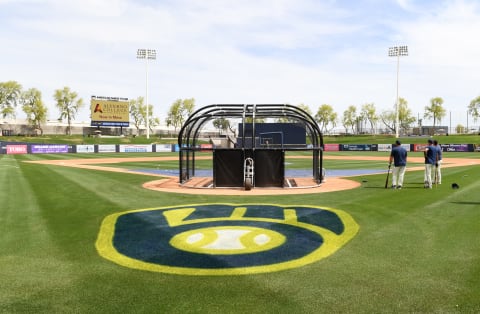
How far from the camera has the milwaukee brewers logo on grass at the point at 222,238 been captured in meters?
6.34

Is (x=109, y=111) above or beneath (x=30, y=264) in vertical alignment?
above

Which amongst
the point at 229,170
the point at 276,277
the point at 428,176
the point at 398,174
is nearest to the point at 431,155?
the point at 428,176

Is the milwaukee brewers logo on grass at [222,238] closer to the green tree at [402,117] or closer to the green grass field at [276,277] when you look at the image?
the green grass field at [276,277]

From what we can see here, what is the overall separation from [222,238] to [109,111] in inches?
2910

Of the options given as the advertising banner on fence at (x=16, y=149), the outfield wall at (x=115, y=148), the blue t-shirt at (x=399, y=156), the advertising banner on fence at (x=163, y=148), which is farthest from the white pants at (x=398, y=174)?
the advertising banner on fence at (x=16, y=149)

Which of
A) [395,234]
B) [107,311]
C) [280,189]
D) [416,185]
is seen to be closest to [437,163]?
[416,185]

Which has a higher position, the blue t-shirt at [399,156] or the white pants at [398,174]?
the blue t-shirt at [399,156]

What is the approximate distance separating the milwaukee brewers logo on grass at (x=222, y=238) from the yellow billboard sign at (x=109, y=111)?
69671 mm

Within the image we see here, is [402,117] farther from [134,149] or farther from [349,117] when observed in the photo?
[134,149]

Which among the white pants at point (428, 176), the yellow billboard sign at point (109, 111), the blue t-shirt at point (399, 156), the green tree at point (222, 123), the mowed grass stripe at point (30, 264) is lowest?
the mowed grass stripe at point (30, 264)

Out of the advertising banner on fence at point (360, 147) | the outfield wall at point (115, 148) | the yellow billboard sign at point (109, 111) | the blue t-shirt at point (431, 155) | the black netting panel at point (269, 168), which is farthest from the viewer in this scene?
the yellow billboard sign at point (109, 111)

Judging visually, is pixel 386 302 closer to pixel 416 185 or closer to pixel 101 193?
pixel 101 193

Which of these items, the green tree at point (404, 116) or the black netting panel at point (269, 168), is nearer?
the black netting panel at point (269, 168)

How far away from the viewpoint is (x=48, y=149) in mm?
54156
